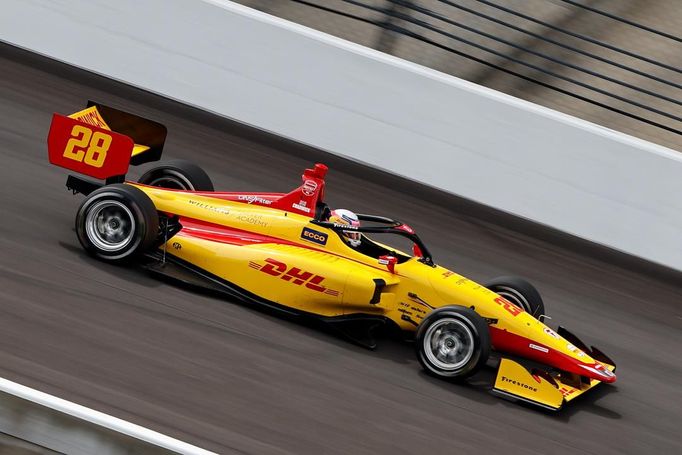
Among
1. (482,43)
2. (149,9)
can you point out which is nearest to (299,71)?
(149,9)

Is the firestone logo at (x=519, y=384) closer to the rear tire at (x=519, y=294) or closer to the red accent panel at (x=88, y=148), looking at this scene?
the rear tire at (x=519, y=294)

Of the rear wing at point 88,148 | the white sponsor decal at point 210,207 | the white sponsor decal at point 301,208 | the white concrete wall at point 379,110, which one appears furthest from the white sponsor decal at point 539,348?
the white concrete wall at point 379,110

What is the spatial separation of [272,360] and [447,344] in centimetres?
123

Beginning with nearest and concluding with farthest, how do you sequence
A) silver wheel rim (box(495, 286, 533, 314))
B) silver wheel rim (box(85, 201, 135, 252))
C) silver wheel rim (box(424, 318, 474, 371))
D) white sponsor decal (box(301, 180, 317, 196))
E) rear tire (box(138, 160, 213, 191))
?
silver wheel rim (box(424, 318, 474, 371)), silver wheel rim (box(85, 201, 135, 252)), white sponsor decal (box(301, 180, 317, 196)), silver wheel rim (box(495, 286, 533, 314)), rear tire (box(138, 160, 213, 191))

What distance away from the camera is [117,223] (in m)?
7.41

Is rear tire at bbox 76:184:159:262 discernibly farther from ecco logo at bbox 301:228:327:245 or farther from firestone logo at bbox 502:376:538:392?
firestone logo at bbox 502:376:538:392

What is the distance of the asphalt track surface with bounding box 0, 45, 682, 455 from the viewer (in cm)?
574

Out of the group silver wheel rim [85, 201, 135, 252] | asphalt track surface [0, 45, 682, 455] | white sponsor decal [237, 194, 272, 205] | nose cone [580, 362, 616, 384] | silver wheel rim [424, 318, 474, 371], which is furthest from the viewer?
white sponsor decal [237, 194, 272, 205]

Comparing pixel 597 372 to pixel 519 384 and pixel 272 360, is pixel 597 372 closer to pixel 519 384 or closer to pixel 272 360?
pixel 519 384

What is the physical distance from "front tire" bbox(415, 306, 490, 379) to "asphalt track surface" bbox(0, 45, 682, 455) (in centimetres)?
14

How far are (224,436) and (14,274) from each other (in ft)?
7.46

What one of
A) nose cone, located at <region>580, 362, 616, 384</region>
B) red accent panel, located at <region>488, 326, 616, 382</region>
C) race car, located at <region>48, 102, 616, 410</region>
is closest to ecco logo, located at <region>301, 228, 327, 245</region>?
race car, located at <region>48, 102, 616, 410</region>

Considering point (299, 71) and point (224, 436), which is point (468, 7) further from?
point (224, 436)

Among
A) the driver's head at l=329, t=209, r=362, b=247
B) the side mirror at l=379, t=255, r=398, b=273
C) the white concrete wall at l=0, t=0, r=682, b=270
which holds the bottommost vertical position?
the side mirror at l=379, t=255, r=398, b=273
